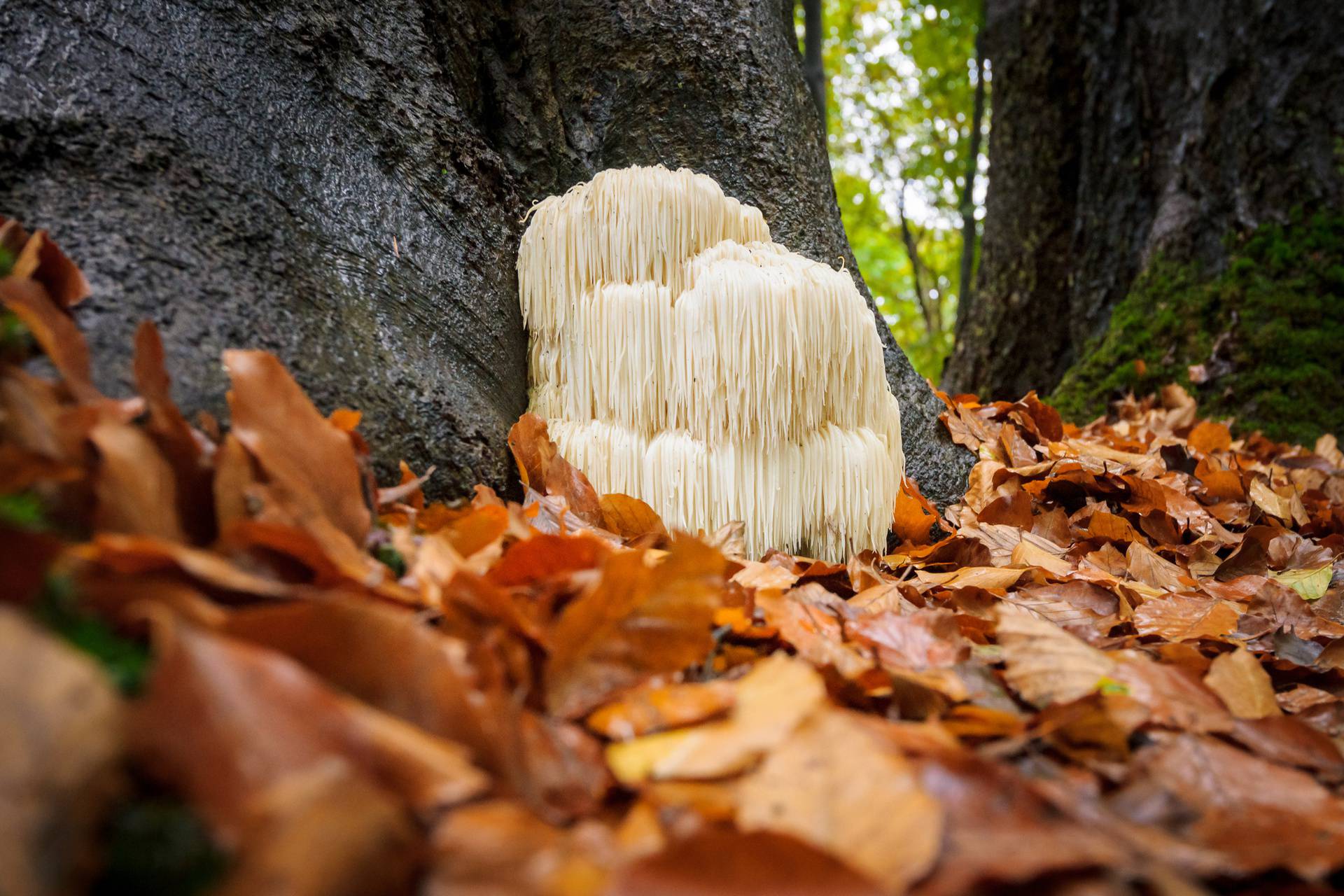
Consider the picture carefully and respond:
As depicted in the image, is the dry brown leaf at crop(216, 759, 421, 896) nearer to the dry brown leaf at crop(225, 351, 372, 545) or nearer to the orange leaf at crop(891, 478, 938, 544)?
the dry brown leaf at crop(225, 351, 372, 545)

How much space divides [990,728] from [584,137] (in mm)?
2218

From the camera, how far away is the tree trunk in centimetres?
148

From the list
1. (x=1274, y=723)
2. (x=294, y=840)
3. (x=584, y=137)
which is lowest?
(x=1274, y=723)

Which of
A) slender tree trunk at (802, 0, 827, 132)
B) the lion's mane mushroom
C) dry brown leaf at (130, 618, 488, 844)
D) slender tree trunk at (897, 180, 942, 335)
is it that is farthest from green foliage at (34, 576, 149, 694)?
slender tree trunk at (897, 180, 942, 335)

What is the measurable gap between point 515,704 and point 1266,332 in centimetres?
447

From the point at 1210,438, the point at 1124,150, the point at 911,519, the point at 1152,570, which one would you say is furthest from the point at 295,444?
the point at 1124,150

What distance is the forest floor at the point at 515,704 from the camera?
636 millimetres

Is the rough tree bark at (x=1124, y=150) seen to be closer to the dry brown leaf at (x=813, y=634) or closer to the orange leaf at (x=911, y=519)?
the orange leaf at (x=911, y=519)

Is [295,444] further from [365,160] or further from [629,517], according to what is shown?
[365,160]

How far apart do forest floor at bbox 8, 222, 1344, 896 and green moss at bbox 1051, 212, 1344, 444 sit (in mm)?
2782

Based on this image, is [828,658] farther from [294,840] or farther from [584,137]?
[584,137]

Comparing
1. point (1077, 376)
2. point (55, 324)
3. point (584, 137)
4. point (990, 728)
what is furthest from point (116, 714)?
point (1077, 376)

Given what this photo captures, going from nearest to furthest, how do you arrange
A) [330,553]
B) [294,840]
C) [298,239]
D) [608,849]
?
[294,840], [608,849], [330,553], [298,239]

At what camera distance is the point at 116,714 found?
649mm
